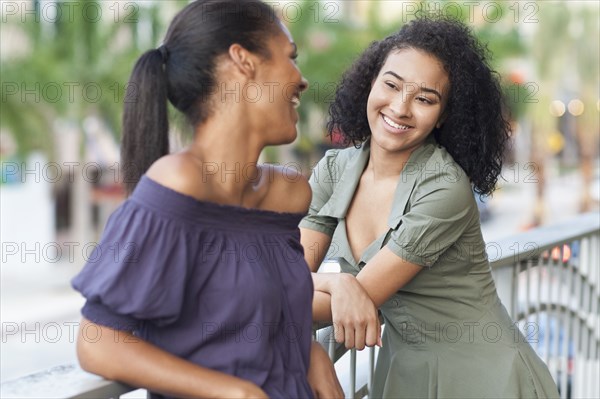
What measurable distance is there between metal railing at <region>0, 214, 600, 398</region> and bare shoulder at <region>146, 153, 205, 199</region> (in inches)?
33.1

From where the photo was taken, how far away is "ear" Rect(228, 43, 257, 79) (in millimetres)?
1174

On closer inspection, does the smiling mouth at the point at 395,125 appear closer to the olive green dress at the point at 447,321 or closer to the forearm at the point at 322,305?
the olive green dress at the point at 447,321

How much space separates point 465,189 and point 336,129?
0.49 m

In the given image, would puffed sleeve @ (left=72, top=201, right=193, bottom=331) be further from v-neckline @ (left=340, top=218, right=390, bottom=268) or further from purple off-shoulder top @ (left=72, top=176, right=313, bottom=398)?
v-neckline @ (left=340, top=218, right=390, bottom=268)

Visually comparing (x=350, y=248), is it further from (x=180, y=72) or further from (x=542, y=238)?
(x=542, y=238)

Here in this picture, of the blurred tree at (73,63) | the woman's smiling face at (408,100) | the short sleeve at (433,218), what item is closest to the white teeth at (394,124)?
the woman's smiling face at (408,100)

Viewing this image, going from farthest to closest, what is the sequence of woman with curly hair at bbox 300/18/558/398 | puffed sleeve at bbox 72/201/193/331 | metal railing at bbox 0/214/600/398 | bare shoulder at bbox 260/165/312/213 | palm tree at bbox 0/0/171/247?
palm tree at bbox 0/0/171/247, metal railing at bbox 0/214/600/398, woman with curly hair at bbox 300/18/558/398, bare shoulder at bbox 260/165/312/213, puffed sleeve at bbox 72/201/193/331

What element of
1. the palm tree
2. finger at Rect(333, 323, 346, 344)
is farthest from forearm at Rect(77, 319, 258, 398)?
the palm tree

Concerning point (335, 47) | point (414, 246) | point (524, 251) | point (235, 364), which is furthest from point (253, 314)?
point (335, 47)

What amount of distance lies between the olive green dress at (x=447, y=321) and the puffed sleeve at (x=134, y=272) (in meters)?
0.74

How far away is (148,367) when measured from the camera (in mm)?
1101

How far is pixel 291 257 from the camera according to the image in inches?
49.8

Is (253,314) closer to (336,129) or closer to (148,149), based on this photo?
(148,149)

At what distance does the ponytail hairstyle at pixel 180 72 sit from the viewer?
1.15 metres
